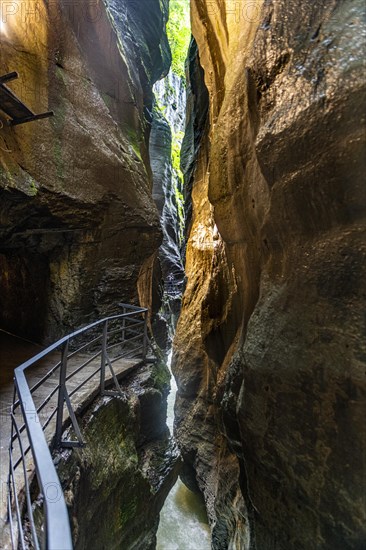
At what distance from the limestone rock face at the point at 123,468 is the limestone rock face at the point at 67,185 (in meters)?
2.48

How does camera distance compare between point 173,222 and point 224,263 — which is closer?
point 224,263

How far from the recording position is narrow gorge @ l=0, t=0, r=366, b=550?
116 inches

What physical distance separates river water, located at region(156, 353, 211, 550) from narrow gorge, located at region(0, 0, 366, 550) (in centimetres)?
7

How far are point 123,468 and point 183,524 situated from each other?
606 cm

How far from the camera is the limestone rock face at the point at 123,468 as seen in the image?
10.9 feet

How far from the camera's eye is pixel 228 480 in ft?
20.7

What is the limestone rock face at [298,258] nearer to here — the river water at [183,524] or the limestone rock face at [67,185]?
the limestone rock face at [67,185]

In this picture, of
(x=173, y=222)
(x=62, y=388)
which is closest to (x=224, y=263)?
(x=62, y=388)

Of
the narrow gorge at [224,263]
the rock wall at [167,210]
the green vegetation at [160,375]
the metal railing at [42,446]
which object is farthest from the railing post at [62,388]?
the rock wall at [167,210]

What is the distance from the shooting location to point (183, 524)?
8773mm

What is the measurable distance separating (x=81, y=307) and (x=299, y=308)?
16.8 feet

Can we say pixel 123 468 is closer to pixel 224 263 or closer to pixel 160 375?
pixel 160 375

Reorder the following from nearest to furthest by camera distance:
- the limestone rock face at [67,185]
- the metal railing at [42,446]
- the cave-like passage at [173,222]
Answer: the metal railing at [42,446], the limestone rock face at [67,185], the cave-like passage at [173,222]

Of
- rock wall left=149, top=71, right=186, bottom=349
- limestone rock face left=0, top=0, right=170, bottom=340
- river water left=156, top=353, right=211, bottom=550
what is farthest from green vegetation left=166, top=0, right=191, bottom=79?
river water left=156, top=353, right=211, bottom=550
